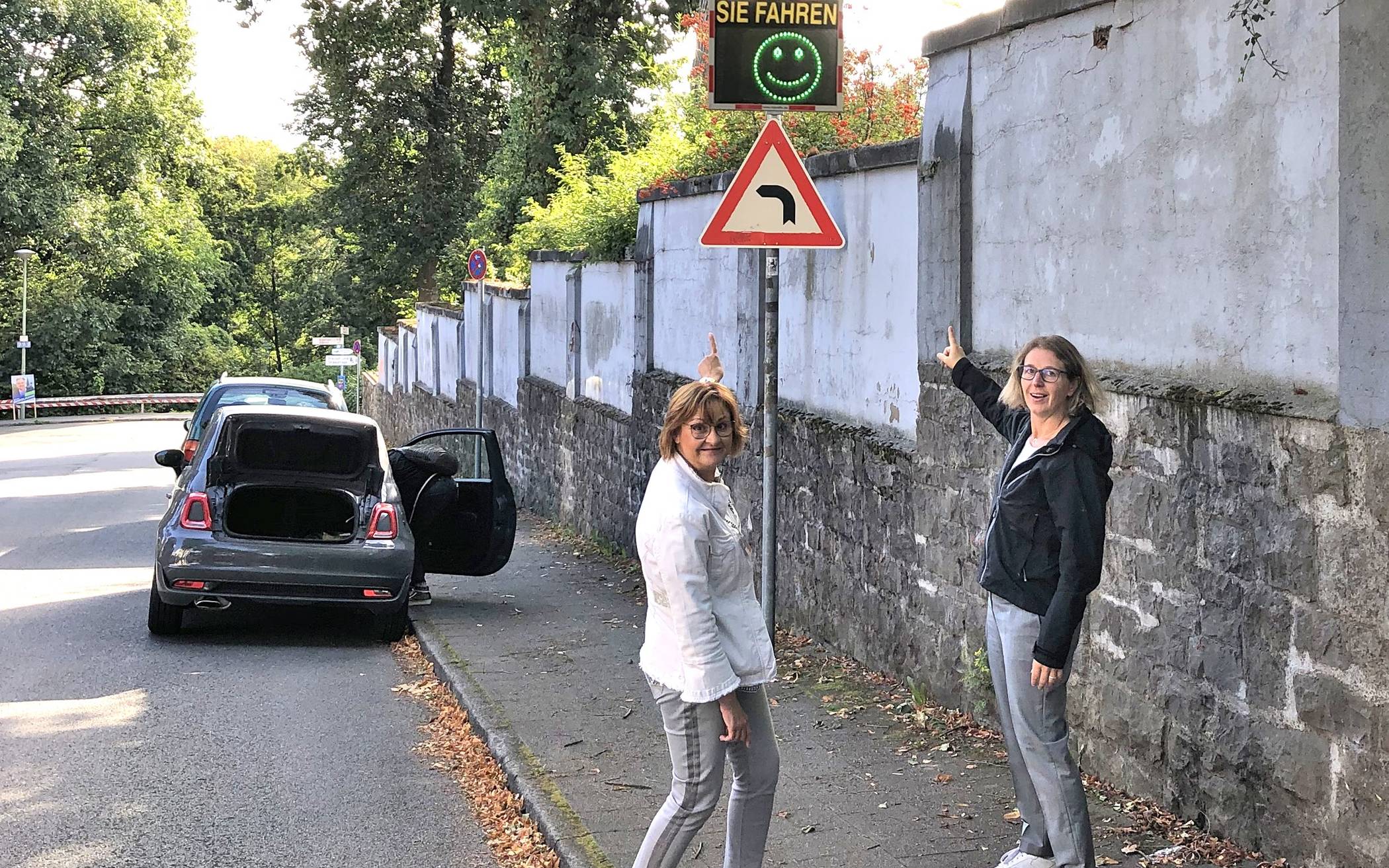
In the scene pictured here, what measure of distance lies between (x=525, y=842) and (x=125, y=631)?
234 inches

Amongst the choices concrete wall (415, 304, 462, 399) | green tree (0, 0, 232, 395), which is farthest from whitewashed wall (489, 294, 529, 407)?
green tree (0, 0, 232, 395)

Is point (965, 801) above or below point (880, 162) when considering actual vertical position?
below

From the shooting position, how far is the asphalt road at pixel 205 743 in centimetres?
594

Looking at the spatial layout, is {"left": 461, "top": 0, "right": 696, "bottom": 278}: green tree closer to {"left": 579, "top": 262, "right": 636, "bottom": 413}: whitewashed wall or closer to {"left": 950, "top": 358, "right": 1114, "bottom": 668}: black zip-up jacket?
{"left": 579, "top": 262, "right": 636, "bottom": 413}: whitewashed wall

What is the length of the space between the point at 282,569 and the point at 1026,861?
20.8ft

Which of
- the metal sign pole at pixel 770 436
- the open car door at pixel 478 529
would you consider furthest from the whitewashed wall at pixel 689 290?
the metal sign pole at pixel 770 436

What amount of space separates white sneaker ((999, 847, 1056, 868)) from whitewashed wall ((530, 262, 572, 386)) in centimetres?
1271

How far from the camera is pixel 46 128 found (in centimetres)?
5141

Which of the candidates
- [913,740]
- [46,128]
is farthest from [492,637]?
[46,128]

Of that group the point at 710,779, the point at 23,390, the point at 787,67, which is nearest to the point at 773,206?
the point at 787,67

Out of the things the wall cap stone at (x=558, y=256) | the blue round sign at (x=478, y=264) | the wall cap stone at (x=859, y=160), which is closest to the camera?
the wall cap stone at (x=859, y=160)

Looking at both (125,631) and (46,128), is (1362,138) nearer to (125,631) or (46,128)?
(125,631)

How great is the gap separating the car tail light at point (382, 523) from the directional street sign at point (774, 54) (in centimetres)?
477

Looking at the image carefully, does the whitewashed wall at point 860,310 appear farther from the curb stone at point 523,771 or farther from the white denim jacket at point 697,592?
the white denim jacket at point 697,592
